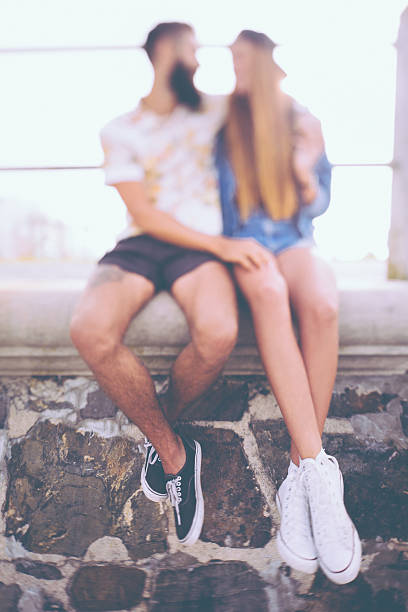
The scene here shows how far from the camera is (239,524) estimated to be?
1.04 metres

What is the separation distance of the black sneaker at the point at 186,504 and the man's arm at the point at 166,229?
20.3 inches

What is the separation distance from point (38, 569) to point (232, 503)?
0.51 meters

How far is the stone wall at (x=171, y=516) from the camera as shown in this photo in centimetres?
104

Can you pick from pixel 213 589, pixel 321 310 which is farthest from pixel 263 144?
pixel 213 589

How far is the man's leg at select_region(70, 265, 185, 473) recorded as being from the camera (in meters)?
0.87

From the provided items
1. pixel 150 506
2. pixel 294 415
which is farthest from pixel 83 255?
pixel 294 415

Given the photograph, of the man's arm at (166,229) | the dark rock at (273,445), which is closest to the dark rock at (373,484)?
the dark rock at (273,445)

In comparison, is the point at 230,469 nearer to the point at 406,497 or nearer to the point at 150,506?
the point at 150,506

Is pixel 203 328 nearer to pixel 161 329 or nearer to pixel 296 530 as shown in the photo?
pixel 161 329

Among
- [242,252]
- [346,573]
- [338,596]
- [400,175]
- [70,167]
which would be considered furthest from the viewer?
[70,167]

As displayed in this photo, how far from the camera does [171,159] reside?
1.05 m

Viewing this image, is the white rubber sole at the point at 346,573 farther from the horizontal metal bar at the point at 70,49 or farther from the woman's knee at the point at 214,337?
the horizontal metal bar at the point at 70,49

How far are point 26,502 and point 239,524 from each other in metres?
0.54

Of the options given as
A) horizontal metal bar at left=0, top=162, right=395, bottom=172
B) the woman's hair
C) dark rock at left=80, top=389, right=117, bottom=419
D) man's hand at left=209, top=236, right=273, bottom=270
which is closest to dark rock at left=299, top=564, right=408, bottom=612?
dark rock at left=80, top=389, right=117, bottom=419
